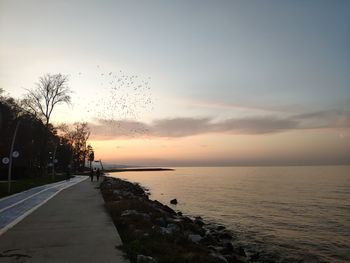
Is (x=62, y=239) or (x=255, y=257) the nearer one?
(x=62, y=239)

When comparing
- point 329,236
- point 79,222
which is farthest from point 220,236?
point 79,222

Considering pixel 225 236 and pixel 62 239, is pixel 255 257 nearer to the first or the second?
pixel 225 236

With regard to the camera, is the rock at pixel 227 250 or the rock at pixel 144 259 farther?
the rock at pixel 227 250

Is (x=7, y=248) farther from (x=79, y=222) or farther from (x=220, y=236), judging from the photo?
(x=220, y=236)

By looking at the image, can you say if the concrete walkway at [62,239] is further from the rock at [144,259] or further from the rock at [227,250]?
the rock at [227,250]

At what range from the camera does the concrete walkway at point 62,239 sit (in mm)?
9016

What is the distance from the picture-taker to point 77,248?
9.80 m

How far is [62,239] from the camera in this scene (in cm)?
1100

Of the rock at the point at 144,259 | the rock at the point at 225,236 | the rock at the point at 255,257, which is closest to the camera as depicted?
the rock at the point at 144,259

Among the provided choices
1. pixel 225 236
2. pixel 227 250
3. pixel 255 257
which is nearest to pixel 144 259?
pixel 227 250

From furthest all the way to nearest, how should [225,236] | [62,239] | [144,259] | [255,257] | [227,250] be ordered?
[225,236], [255,257], [227,250], [62,239], [144,259]

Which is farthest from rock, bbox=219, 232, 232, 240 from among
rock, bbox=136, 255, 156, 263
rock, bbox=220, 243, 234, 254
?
rock, bbox=136, 255, 156, 263

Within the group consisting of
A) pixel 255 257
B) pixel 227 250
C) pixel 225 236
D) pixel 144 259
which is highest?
pixel 144 259

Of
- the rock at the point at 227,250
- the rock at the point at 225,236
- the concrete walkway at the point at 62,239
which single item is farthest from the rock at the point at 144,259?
the rock at the point at 225,236
